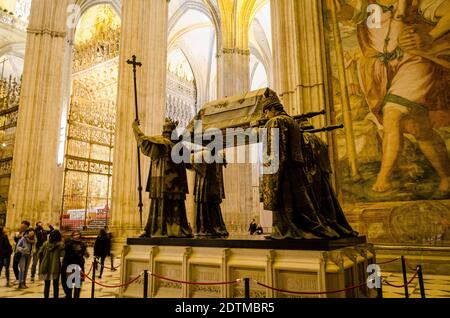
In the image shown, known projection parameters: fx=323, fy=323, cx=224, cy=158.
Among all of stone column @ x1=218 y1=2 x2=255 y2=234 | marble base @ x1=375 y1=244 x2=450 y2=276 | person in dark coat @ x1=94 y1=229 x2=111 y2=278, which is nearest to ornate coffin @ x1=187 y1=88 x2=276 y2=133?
person in dark coat @ x1=94 y1=229 x2=111 y2=278

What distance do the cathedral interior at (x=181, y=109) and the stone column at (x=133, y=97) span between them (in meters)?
0.04

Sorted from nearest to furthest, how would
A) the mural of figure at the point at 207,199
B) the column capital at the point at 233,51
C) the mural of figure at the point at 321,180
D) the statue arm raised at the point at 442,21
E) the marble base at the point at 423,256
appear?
the mural of figure at the point at 321,180 < the mural of figure at the point at 207,199 < the marble base at the point at 423,256 < the statue arm raised at the point at 442,21 < the column capital at the point at 233,51


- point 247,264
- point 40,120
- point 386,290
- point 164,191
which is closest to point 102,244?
point 164,191

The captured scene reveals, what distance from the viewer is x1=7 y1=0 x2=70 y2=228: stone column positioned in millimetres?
12117

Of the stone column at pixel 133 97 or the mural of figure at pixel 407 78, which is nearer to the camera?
the mural of figure at pixel 407 78

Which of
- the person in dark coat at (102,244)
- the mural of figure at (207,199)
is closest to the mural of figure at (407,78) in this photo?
the mural of figure at (207,199)

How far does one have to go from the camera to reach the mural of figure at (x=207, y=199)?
470 cm

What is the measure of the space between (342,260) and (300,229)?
540 mm

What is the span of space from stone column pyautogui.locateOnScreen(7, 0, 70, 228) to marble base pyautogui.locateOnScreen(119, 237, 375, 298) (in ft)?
31.5

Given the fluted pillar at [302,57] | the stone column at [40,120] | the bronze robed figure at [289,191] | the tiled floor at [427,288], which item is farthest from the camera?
the stone column at [40,120]

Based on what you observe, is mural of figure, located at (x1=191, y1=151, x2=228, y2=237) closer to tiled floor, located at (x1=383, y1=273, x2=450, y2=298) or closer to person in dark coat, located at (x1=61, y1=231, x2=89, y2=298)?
person in dark coat, located at (x1=61, y1=231, x2=89, y2=298)

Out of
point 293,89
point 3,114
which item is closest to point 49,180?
point 3,114

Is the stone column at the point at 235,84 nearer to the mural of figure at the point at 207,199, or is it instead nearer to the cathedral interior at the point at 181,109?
the cathedral interior at the point at 181,109
